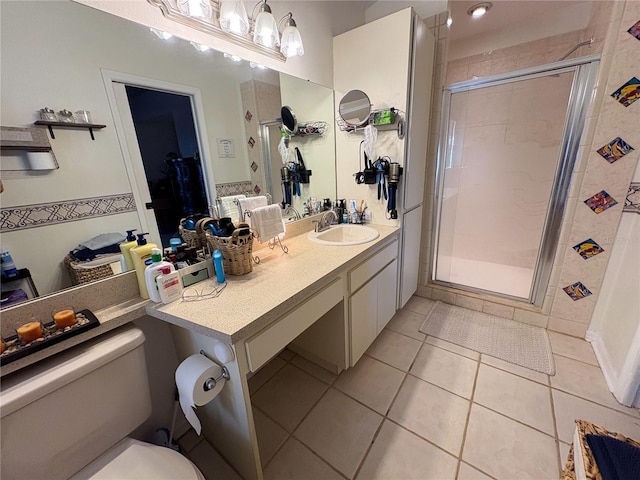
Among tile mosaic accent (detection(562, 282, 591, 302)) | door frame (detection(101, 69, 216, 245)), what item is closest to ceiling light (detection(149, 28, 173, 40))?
door frame (detection(101, 69, 216, 245))

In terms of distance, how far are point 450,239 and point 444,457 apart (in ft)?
5.90

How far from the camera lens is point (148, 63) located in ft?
3.23

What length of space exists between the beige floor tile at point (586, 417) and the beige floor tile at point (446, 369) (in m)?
0.39

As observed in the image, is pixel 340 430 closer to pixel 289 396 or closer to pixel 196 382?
pixel 289 396

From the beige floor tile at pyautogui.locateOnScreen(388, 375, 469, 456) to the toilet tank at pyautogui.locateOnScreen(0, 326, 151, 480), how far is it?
1206 mm

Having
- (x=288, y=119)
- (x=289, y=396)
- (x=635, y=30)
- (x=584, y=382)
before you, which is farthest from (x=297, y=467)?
(x=635, y=30)

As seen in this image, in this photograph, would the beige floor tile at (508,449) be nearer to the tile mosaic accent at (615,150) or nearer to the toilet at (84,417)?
the toilet at (84,417)

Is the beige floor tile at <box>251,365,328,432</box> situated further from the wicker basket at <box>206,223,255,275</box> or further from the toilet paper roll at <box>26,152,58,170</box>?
the toilet paper roll at <box>26,152,58,170</box>

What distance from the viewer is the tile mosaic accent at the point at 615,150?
1.46m

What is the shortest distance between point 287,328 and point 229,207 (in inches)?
26.8

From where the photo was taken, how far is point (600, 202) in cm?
159

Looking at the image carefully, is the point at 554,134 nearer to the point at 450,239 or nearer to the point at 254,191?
the point at 450,239

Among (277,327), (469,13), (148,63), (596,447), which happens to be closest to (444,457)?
(596,447)

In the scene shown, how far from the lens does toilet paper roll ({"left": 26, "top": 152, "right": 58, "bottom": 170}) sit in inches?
29.5
